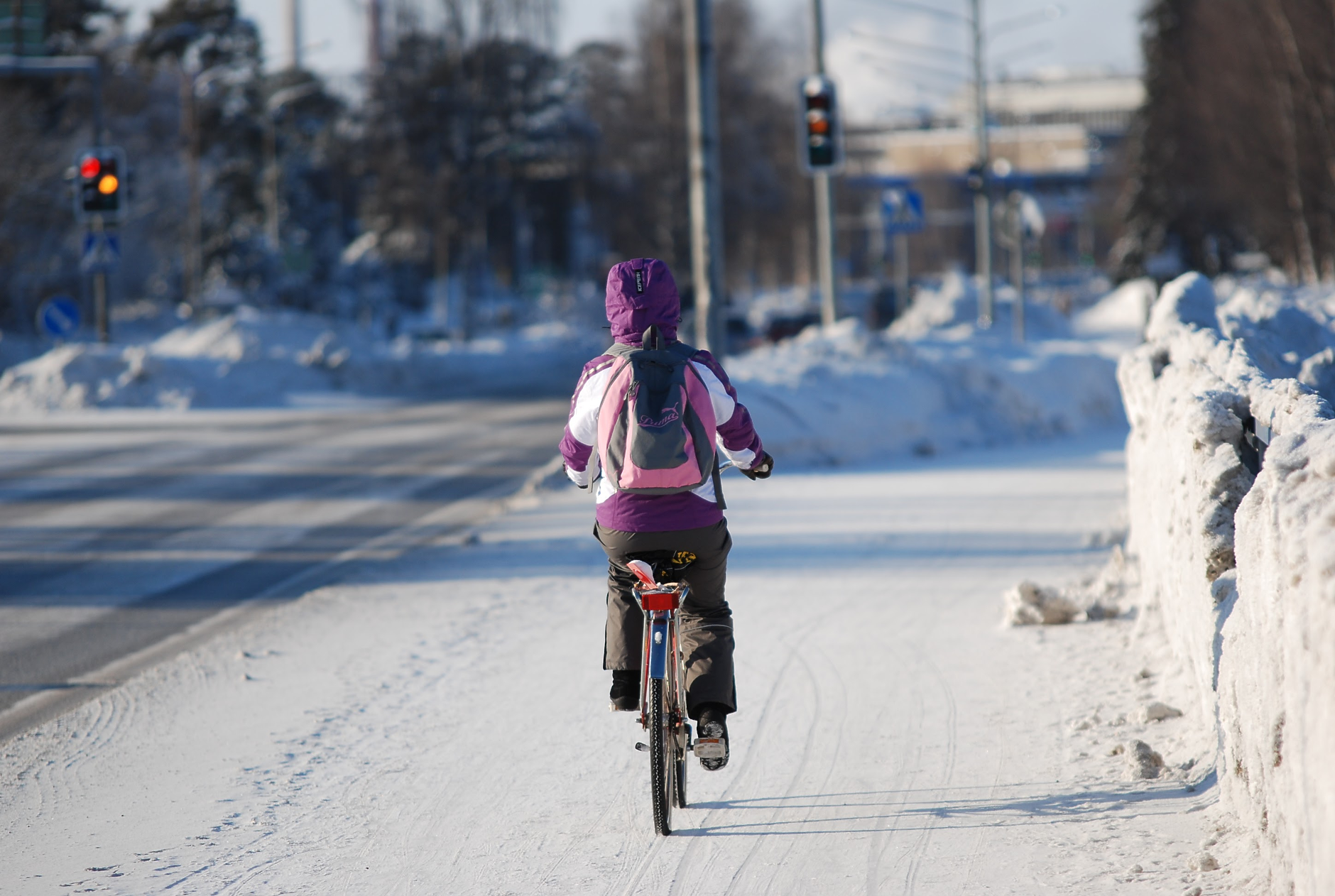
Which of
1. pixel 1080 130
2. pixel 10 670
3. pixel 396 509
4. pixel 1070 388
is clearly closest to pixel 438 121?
pixel 1070 388

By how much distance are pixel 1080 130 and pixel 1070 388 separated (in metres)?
131

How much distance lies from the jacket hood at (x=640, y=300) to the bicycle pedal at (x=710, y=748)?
1.34 metres

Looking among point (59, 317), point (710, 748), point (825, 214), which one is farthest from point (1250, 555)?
point (59, 317)

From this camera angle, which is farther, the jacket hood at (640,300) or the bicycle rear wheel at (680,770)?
the bicycle rear wheel at (680,770)

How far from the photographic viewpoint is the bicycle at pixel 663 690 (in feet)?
14.7

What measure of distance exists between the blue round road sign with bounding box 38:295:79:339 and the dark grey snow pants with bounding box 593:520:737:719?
22.0 metres

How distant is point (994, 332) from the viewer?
1130 inches

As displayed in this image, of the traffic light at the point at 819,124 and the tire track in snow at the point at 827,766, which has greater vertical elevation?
the traffic light at the point at 819,124

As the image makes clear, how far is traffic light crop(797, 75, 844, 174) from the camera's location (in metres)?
18.2

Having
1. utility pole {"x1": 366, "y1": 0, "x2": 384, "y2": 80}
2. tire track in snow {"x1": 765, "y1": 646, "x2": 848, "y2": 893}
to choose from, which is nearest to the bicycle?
tire track in snow {"x1": 765, "y1": 646, "x2": 848, "y2": 893}

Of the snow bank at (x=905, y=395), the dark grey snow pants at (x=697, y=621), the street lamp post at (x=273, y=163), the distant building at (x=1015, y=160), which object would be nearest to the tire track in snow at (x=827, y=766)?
the dark grey snow pants at (x=697, y=621)

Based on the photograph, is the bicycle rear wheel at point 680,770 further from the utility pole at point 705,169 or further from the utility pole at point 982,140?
the utility pole at point 982,140

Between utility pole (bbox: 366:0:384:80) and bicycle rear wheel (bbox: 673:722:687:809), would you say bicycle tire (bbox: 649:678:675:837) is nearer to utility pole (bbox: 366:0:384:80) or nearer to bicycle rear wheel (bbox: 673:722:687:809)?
bicycle rear wheel (bbox: 673:722:687:809)

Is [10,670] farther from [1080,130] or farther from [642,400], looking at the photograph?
[1080,130]
